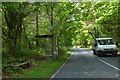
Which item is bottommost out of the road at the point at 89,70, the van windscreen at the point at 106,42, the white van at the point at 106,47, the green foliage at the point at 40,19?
the road at the point at 89,70

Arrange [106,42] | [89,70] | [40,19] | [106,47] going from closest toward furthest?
[89,70]
[106,47]
[106,42]
[40,19]

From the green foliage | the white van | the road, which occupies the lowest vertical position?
the road

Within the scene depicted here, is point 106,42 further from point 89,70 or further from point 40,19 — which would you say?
point 89,70

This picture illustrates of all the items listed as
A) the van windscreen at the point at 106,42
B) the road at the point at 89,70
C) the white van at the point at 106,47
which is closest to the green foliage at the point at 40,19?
the road at the point at 89,70

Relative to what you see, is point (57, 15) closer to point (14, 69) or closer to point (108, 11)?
point (108, 11)

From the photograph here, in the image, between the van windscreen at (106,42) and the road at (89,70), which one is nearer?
the road at (89,70)

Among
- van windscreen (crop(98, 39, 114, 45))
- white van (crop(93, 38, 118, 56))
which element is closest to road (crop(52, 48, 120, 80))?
white van (crop(93, 38, 118, 56))

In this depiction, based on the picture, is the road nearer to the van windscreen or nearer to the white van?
the white van

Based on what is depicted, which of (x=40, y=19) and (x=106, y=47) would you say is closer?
(x=106, y=47)

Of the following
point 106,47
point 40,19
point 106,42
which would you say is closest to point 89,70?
point 106,47

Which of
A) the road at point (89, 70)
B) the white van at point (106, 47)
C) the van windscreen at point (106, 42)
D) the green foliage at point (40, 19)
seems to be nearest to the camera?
the road at point (89, 70)

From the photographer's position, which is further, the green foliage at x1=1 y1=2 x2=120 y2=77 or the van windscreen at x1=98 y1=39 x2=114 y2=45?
the van windscreen at x1=98 y1=39 x2=114 y2=45

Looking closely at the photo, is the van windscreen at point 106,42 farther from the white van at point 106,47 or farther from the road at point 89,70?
the road at point 89,70

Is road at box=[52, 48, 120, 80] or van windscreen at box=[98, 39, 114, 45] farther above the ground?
van windscreen at box=[98, 39, 114, 45]
